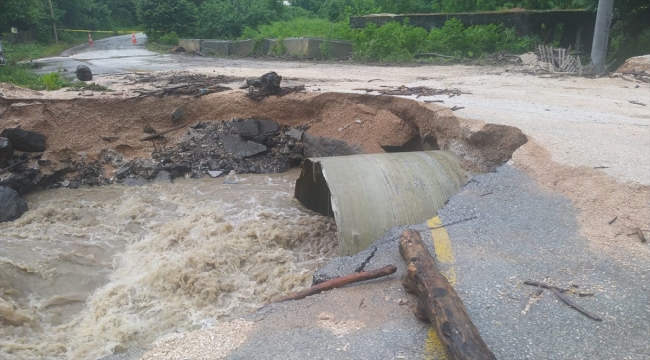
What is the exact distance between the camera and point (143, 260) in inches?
223

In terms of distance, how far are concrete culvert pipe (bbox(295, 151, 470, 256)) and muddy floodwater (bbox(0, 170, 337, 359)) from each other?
105 centimetres

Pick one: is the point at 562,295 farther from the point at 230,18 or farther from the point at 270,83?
the point at 230,18

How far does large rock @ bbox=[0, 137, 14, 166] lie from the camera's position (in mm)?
7441

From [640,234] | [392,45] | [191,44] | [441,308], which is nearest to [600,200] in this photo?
[640,234]

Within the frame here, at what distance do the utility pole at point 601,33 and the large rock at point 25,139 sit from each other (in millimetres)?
10246

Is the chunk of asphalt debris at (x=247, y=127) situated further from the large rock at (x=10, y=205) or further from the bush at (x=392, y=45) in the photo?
the bush at (x=392, y=45)

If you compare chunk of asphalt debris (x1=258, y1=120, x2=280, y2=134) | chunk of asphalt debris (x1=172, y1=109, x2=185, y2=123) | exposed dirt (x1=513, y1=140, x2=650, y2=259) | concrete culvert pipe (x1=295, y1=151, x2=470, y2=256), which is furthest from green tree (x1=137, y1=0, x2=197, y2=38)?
exposed dirt (x1=513, y1=140, x2=650, y2=259)

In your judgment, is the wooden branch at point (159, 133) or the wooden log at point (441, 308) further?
the wooden branch at point (159, 133)

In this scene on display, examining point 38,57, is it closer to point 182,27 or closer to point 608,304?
point 182,27

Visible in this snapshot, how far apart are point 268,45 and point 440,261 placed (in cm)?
1582

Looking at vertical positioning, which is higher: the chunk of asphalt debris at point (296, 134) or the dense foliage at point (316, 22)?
the dense foliage at point (316, 22)

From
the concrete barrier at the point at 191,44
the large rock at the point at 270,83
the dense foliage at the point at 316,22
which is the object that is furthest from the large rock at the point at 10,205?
the concrete barrier at the point at 191,44

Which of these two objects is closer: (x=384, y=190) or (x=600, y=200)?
(x=600, y=200)

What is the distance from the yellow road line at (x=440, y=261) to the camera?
2557 millimetres
